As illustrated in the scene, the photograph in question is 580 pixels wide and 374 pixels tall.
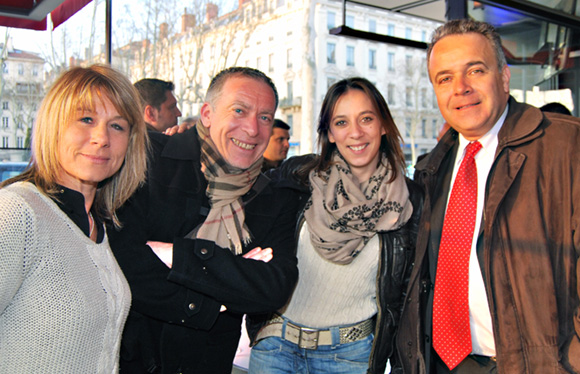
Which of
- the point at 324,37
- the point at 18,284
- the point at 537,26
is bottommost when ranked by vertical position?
the point at 18,284

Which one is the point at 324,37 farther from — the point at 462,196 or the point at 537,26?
the point at 462,196

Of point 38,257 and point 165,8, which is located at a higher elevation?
point 165,8

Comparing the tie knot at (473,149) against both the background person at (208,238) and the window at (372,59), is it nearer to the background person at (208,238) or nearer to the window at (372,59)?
the background person at (208,238)

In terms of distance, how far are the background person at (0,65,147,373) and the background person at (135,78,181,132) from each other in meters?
2.45

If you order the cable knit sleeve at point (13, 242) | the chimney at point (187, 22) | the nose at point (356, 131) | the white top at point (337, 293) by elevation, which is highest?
the chimney at point (187, 22)

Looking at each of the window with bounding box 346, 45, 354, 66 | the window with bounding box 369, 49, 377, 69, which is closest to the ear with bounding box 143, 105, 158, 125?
the window with bounding box 346, 45, 354, 66

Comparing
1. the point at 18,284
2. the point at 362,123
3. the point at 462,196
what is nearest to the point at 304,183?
→ the point at 362,123

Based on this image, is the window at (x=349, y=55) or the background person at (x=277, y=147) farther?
the window at (x=349, y=55)

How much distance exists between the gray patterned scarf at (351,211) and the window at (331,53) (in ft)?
69.6

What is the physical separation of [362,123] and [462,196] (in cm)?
58

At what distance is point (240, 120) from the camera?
2045 mm

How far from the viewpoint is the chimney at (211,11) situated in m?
13.1

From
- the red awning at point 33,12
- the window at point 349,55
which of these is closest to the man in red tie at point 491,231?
the red awning at point 33,12

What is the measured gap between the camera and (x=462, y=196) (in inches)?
75.8
